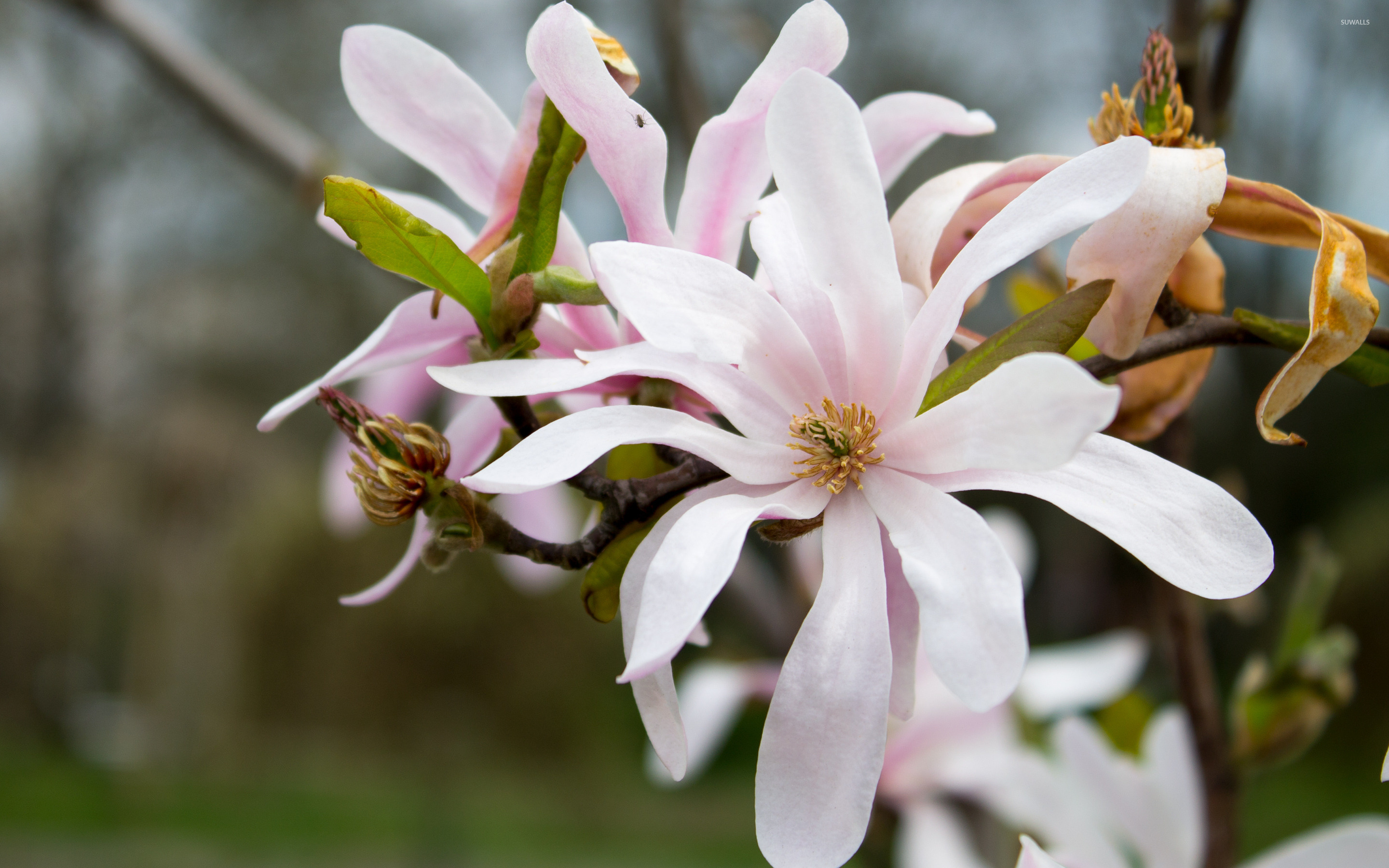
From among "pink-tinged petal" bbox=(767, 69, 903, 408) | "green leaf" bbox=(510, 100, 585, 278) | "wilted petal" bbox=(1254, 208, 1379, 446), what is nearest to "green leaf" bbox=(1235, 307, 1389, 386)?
"wilted petal" bbox=(1254, 208, 1379, 446)

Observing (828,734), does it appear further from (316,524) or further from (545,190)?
(316,524)

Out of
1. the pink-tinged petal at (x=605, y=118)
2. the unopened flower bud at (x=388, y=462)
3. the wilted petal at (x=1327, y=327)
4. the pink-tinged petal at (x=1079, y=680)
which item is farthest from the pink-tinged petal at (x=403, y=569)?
the pink-tinged petal at (x=1079, y=680)

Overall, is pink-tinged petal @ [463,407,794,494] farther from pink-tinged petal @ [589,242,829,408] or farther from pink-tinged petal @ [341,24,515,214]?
pink-tinged petal @ [341,24,515,214]

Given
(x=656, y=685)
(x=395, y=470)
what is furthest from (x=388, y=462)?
(x=656, y=685)

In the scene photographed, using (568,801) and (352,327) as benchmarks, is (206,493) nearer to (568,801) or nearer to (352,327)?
(352,327)

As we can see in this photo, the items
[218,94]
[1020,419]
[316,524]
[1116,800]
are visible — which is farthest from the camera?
[316,524]

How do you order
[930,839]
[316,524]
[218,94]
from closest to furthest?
[930,839], [218,94], [316,524]

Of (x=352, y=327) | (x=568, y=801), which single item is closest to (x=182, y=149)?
(x=352, y=327)

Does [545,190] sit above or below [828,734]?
above
